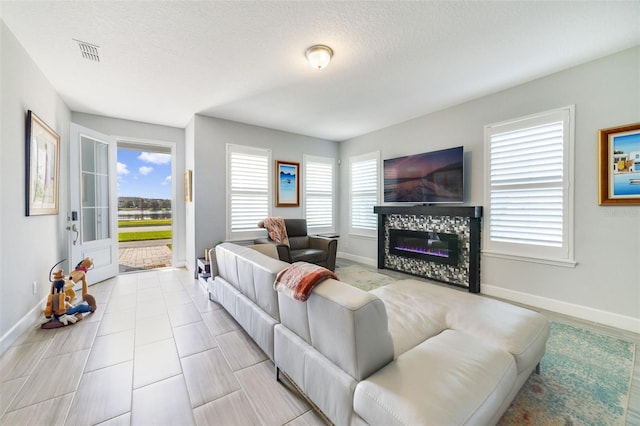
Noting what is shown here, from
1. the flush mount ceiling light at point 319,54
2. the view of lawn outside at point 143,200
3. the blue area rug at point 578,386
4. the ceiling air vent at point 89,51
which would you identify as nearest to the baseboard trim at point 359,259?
the blue area rug at point 578,386

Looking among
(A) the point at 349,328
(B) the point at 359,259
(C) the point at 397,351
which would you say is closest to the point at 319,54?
(A) the point at 349,328

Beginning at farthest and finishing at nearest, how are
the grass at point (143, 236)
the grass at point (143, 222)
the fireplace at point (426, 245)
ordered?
1. the grass at point (143, 222)
2. the grass at point (143, 236)
3. the fireplace at point (426, 245)

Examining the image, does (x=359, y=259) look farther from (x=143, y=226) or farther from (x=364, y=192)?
(x=143, y=226)

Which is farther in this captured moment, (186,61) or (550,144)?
(550,144)

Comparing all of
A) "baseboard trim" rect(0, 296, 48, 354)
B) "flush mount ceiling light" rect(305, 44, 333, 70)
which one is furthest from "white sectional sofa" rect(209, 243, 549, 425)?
"baseboard trim" rect(0, 296, 48, 354)

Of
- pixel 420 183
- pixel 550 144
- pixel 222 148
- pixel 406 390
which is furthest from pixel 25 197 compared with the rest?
pixel 550 144

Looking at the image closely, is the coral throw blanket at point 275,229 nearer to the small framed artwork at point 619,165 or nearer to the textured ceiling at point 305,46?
the textured ceiling at point 305,46

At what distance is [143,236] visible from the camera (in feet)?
26.9

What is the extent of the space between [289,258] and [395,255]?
2027 mm

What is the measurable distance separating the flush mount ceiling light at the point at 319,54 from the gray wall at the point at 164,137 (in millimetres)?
3628

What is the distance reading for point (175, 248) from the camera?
4.89 metres

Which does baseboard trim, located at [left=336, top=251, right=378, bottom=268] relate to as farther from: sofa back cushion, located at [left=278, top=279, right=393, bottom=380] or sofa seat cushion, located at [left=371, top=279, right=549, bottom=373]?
sofa back cushion, located at [left=278, top=279, right=393, bottom=380]

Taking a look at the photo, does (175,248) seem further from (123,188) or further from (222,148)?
(123,188)

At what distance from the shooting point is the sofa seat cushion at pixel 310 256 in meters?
3.92
